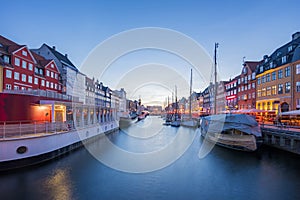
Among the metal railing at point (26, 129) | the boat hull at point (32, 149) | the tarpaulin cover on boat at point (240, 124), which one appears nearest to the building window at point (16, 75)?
the metal railing at point (26, 129)

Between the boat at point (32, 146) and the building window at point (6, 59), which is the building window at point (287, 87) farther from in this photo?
the building window at point (6, 59)

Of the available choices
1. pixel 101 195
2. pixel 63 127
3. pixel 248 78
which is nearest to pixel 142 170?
pixel 101 195

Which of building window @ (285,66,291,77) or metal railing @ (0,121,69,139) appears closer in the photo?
metal railing @ (0,121,69,139)

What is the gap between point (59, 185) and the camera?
37.8 ft

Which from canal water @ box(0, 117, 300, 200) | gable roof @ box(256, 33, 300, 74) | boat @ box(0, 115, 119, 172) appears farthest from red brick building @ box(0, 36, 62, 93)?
gable roof @ box(256, 33, 300, 74)

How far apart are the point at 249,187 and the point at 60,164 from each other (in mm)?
13208

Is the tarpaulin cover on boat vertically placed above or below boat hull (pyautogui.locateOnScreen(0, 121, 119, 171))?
above

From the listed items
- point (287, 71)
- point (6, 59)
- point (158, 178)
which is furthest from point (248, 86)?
point (6, 59)

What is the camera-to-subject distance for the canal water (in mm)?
10727

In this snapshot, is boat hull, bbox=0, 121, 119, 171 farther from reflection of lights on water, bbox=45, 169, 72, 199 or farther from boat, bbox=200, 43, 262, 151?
boat, bbox=200, 43, 262, 151

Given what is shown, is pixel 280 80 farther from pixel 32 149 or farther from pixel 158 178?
pixel 32 149

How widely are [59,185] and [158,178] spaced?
6.08 meters

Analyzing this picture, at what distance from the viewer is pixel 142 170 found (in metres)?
15.3

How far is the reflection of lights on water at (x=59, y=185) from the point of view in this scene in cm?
1033
